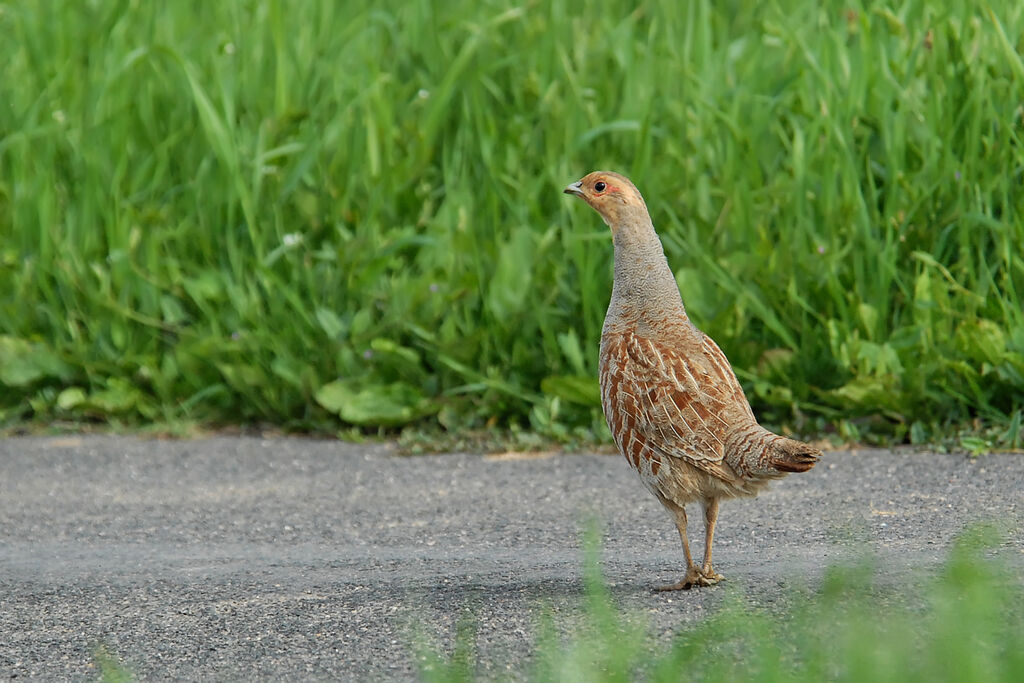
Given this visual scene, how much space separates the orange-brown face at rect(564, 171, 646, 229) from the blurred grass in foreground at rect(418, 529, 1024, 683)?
3.45 ft

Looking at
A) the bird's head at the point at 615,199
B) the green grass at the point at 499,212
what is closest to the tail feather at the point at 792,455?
the bird's head at the point at 615,199

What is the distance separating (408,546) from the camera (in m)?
4.25

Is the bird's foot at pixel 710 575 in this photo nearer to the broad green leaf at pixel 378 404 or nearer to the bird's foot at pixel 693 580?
the bird's foot at pixel 693 580

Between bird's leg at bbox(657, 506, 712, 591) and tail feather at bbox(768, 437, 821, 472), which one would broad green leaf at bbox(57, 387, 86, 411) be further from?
tail feather at bbox(768, 437, 821, 472)

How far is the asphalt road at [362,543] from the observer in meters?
3.29

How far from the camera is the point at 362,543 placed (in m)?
4.32

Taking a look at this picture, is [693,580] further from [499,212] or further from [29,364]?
[29,364]

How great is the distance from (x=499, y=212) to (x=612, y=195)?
2.20 m

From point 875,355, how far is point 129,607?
275 cm

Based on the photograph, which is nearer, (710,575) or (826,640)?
(826,640)

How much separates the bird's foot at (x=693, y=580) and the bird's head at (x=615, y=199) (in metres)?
0.96

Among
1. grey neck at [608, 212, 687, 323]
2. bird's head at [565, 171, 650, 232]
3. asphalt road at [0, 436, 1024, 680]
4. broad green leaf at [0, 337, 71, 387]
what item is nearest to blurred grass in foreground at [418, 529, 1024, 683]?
asphalt road at [0, 436, 1024, 680]

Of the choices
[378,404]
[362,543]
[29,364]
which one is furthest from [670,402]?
[29,364]

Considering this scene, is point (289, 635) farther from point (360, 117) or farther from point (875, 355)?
point (360, 117)
